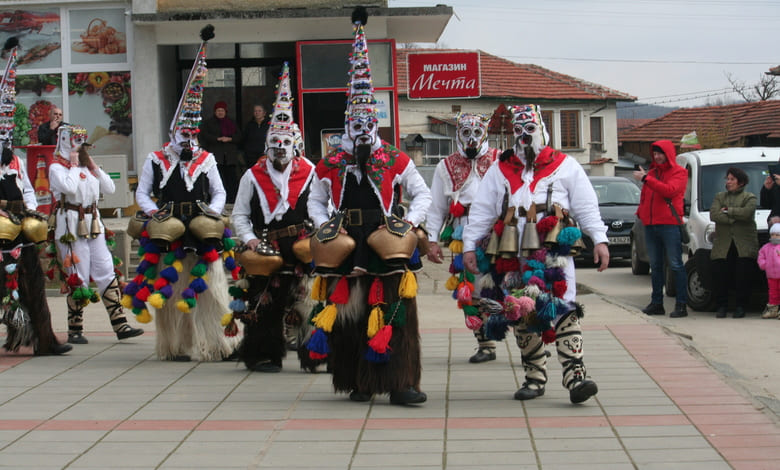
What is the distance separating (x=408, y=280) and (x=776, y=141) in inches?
1300

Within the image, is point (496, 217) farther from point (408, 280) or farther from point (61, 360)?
point (61, 360)

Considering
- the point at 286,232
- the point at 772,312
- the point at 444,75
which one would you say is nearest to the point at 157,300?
the point at 286,232

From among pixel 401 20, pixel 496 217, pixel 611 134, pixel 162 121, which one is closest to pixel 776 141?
pixel 611 134

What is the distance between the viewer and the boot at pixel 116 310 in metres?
10.4

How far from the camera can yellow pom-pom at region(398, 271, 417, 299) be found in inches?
277

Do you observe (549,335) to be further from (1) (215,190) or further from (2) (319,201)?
(1) (215,190)

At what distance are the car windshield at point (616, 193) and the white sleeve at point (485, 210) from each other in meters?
12.8

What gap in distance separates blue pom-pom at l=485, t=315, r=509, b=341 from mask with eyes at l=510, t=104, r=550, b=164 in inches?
44.5

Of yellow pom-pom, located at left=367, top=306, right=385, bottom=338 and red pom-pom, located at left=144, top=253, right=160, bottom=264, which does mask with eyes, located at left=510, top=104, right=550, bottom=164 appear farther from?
red pom-pom, located at left=144, top=253, right=160, bottom=264

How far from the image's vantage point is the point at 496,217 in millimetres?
7406

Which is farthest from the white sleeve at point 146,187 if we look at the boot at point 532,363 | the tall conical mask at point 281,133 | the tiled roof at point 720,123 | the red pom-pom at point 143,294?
the tiled roof at point 720,123

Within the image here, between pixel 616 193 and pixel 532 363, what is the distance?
13.7 meters

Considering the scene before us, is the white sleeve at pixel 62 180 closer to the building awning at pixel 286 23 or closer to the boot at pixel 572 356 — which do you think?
the boot at pixel 572 356

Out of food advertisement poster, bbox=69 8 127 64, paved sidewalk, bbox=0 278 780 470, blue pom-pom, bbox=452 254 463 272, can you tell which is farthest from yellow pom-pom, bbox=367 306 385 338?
Result: food advertisement poster, bbox=69 8 127 64
